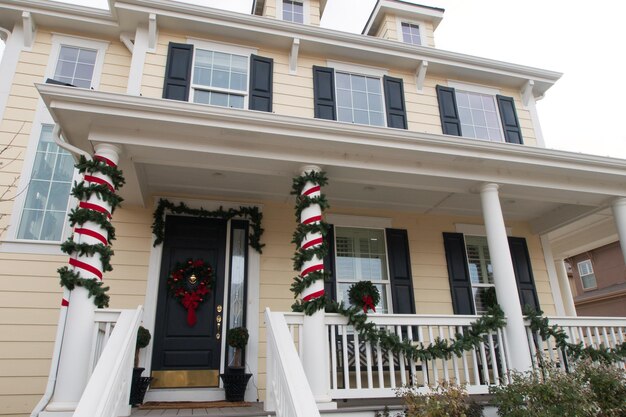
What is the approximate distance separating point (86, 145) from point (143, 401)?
302 cm

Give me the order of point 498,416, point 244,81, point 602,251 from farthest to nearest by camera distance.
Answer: point 602,251, point 244,81, point 498,416

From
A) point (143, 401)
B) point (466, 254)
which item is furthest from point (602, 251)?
point (143, 401)

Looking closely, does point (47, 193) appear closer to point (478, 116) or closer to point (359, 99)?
point (359, 99)

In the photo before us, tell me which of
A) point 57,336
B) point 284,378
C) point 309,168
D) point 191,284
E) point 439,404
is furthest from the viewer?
point 191,284

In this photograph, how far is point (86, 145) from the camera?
451 cm

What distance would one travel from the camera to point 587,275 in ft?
60.2

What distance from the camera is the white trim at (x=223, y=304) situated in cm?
515

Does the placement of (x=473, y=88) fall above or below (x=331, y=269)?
above

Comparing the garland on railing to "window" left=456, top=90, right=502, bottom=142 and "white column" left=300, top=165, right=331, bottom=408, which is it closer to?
"white column" left=300, top=165, right=331, bottom=408

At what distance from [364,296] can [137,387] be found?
3.15 m

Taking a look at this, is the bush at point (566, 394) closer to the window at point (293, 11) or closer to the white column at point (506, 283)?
the white column at point (506, 283)

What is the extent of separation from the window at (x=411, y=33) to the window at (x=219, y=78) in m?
3.55

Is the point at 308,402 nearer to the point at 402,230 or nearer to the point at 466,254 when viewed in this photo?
the point at 402,230

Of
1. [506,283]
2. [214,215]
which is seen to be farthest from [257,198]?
[506,283]
